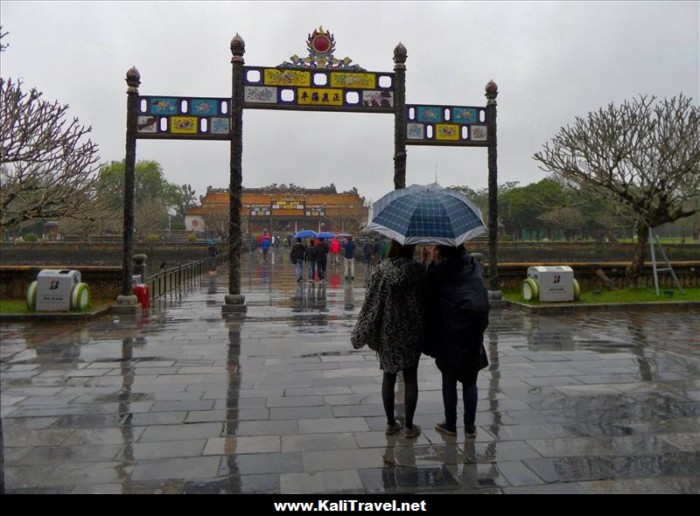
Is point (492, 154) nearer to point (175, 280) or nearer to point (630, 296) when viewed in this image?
point (630, 296)

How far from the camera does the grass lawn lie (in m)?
13.1

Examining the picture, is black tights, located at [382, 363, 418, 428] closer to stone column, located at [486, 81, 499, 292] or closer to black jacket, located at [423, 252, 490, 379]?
black jacket, located at [423, 252, 490, 379]

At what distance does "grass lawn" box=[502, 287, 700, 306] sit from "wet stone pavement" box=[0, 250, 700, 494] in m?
3.46

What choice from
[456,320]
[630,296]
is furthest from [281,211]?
[456,320]

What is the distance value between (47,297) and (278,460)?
870 centimetres

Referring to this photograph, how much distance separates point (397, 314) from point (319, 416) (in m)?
1.40

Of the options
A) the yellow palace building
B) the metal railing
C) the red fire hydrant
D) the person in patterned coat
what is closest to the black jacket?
the person in patterned coat

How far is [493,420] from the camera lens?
5086 millimetres

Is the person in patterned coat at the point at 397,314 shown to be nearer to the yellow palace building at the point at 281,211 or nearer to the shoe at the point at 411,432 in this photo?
the shoe at the point at 411,432

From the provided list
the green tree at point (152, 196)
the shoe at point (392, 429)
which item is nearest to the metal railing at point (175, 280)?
the shoe at point (392, 429)

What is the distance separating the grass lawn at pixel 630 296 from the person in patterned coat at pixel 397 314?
28.9 ft

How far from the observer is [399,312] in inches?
175
